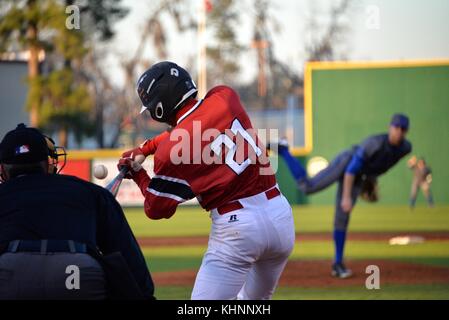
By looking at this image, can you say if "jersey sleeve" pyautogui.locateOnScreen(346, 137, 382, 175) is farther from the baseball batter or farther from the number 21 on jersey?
the number 21 on jersey

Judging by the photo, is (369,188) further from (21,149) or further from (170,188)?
(21,149)

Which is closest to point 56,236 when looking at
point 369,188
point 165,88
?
point 165,88

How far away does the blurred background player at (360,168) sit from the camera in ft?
42.2

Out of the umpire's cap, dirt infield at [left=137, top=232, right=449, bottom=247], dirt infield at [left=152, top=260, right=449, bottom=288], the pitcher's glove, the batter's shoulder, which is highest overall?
the batter's shoulder

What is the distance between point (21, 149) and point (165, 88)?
1.40 metres

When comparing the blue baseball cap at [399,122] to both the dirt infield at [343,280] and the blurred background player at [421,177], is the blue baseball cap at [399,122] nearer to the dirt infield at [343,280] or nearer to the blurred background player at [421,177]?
the dirt infield at [343,280]

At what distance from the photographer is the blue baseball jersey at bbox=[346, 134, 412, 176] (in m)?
12.9

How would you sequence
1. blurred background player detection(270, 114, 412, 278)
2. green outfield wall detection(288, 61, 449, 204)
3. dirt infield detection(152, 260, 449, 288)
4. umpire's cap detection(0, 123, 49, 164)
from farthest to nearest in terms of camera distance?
green outfield wall detection(288, 61, 449, 204)
blurred background player detection(270, 114, 412, 278)
dirt infield detection(152, 260, 449, 288)
umpire's cap detection(0, 123, 49, 164)

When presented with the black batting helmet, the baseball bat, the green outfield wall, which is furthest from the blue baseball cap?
the green outfield wall

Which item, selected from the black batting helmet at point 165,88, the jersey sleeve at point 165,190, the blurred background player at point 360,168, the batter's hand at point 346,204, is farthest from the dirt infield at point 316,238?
the jersey sleeve at point 165,190

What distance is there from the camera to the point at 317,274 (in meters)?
13.3

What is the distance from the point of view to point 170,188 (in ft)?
20.4

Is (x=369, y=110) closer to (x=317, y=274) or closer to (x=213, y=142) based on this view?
(x=317, y=274)

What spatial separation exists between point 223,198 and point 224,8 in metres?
53.3
